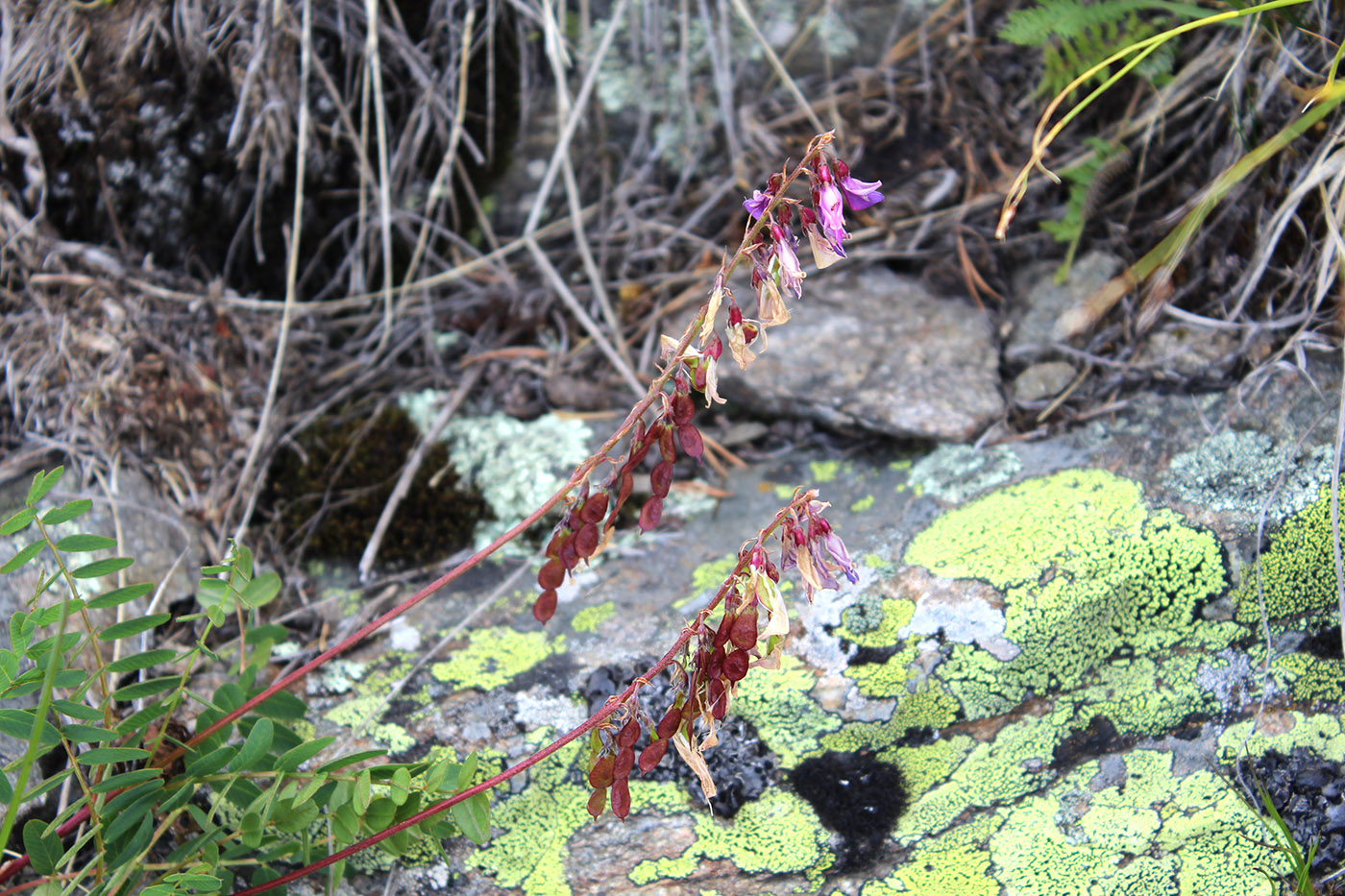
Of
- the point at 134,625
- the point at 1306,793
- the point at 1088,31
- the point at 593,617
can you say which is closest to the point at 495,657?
the point at 593,617

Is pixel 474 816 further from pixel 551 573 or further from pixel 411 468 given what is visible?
pixel 411 468

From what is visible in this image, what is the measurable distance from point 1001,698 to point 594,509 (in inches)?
44.7

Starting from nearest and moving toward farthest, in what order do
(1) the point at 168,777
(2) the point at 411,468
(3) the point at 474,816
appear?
(3) the point at 474,816, (1) the point at 168,777, (2) the point at 411,468

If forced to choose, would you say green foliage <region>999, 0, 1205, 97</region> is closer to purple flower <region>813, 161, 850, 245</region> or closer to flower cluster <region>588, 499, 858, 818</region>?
purple flower <region>813, 161, 850, 245</region>

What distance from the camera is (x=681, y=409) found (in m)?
1.59

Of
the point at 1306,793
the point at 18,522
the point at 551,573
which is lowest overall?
the point at 1306,793

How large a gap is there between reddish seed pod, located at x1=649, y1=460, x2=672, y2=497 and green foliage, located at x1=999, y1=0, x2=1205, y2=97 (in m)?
1.63

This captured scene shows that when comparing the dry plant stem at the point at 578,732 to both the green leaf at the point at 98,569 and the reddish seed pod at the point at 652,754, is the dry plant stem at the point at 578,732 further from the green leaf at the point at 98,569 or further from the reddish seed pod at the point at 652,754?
the green leaf at the point at 98,569

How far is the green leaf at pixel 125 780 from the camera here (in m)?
1.57

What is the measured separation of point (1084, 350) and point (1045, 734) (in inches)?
44.8

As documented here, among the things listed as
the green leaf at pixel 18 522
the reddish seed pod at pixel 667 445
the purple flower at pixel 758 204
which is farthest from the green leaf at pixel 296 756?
the purple flower at pixel 758 204

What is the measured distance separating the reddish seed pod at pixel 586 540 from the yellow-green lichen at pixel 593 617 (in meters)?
0.77

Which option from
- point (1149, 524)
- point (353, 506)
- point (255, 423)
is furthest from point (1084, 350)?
point (255, 423)

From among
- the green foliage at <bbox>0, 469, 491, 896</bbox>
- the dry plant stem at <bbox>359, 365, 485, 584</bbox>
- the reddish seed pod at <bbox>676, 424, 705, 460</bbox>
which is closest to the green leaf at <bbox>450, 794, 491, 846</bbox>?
the green foliage at <bbox>0, 469, 491, 896</bbox>
